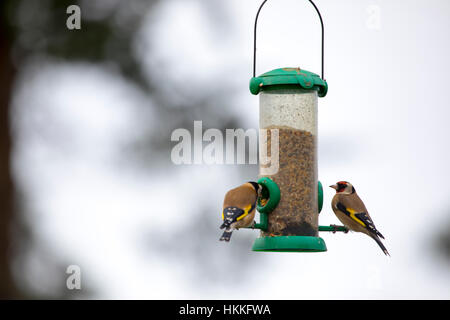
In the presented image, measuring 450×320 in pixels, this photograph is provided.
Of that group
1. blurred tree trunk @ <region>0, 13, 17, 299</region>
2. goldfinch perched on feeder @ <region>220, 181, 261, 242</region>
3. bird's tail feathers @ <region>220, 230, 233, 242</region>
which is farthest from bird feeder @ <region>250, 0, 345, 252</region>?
blurred tree trunk @ <region>0, 13, 17, 299</region>

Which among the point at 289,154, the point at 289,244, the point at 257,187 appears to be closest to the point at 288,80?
the point at 289,154

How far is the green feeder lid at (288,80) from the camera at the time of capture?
49.6ft

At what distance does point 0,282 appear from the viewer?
62.7 ft

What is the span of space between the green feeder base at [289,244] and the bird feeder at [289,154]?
19 millimetres

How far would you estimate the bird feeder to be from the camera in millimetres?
15172

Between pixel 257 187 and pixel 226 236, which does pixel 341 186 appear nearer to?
pixel 257 187

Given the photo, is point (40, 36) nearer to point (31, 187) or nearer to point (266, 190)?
point (31, 187)

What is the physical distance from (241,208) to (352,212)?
1.70 meters

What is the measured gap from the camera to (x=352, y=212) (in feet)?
52.9

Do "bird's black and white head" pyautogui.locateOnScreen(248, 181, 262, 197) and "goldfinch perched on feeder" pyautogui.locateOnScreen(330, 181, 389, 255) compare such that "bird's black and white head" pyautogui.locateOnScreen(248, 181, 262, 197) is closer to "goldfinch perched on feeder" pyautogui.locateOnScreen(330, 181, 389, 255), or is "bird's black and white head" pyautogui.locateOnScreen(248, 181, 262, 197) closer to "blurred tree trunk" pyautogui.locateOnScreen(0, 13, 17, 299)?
"goldfinch perched on feeder" pyautogui.locateOnScreen(330, 181, 389, 255)

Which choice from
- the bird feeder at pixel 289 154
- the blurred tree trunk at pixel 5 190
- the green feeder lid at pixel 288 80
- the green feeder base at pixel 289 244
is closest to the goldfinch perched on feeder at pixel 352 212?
the bird feeder at pixel 289 154

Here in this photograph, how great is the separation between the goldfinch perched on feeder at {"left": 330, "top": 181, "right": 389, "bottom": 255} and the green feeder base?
3.31 ft

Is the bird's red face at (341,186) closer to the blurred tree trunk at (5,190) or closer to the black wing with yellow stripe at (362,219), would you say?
the black wing with yellow stripe at (362,219)
